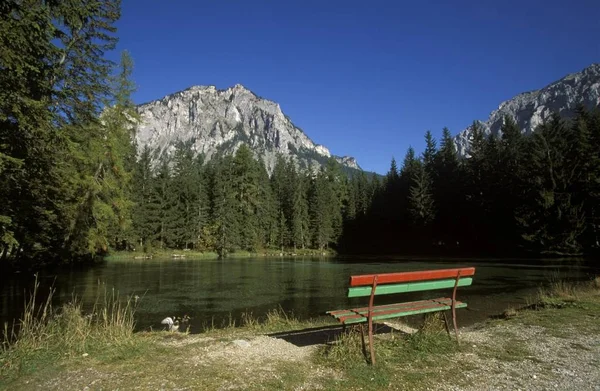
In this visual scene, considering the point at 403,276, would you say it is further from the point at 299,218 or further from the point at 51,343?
the point at 299,218

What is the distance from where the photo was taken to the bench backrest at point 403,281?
5.74 meters

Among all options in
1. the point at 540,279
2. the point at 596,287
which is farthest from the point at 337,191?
the point at 596,287

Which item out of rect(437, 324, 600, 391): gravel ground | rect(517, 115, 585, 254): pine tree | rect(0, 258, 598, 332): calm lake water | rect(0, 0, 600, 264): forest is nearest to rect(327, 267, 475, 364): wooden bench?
rect(437, 324, 600, 391): gravel ground

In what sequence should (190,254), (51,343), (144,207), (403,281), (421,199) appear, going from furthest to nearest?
(421,199), (144,207), (190,254), (51,343), (403,281)

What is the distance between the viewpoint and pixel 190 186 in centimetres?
6569

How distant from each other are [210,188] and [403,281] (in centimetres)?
6765

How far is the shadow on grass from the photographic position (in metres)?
7.32

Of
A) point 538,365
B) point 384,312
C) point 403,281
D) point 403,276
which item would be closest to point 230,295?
point 384,312

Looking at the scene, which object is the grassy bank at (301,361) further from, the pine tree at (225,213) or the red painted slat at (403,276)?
the pine tree at (225,213)

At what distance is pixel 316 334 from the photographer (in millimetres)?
8156

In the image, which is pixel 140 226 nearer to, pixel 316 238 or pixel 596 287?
pixel 316 238

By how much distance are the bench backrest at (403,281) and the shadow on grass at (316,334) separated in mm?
1204

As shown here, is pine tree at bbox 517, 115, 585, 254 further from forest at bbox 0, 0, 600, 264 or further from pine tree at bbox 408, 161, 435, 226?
pine tree at bbox 408, 161, 435, 226

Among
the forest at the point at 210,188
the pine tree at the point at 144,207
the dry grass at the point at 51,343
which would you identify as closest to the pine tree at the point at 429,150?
the forest at the point at 210,188
